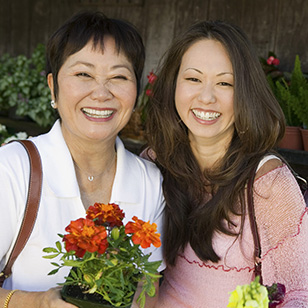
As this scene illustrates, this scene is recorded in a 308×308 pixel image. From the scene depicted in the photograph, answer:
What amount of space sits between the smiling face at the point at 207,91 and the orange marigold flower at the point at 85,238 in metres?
0.77

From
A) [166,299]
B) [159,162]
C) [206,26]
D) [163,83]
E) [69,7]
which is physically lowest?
[166,299]

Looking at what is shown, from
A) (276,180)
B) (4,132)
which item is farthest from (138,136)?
(276,180)

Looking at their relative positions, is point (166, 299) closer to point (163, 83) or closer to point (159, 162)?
point (159, 162)

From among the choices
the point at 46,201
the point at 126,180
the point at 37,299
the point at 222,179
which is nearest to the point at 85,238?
the point at 37,299

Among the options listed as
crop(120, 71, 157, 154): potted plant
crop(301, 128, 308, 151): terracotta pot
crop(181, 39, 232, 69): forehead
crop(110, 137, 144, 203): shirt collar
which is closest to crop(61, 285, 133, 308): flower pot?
crop(110, 137, 144, 203): shirt collar

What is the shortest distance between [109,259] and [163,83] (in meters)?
1.02

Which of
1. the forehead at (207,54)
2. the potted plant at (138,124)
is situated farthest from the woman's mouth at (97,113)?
the potted plant at (138,124)

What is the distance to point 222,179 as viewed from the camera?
6.40ft

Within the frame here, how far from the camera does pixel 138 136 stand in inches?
135

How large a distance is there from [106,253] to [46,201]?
1.49 feet

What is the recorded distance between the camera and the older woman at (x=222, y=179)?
1.80 metres

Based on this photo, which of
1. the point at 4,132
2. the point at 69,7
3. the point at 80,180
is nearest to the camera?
the point at 80,180

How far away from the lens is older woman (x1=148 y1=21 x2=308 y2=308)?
1.80 metres

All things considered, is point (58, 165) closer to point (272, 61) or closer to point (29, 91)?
point (272, 61)
